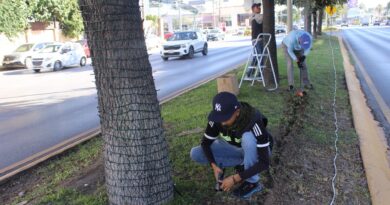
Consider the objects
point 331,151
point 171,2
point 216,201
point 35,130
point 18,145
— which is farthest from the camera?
point 171,2

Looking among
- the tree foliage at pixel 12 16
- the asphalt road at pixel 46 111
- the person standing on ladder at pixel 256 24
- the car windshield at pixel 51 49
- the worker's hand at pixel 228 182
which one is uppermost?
the tree foliage at pixel 12 16

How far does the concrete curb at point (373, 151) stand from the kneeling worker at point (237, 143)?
4.24ft

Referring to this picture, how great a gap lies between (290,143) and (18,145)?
432 centimetres

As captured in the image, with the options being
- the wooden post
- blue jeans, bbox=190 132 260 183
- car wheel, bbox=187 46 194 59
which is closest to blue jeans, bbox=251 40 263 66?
the wooden post

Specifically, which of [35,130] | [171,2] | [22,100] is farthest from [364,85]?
[171,2]

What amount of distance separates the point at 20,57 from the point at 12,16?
379cm

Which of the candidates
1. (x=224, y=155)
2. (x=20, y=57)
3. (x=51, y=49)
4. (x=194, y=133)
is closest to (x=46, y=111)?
(x=194, y=133)

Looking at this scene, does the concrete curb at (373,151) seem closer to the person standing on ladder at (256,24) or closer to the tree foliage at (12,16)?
the person standing on ladder at (256,24)

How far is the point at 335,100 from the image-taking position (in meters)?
8.58

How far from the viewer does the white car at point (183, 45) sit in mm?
24375

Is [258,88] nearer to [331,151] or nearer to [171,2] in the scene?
[331,151]

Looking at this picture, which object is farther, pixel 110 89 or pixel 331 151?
pixel 331 151

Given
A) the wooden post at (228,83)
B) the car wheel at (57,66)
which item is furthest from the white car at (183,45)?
the wooden post at (228,83)

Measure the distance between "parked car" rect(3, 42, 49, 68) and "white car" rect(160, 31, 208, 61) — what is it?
6806mm
